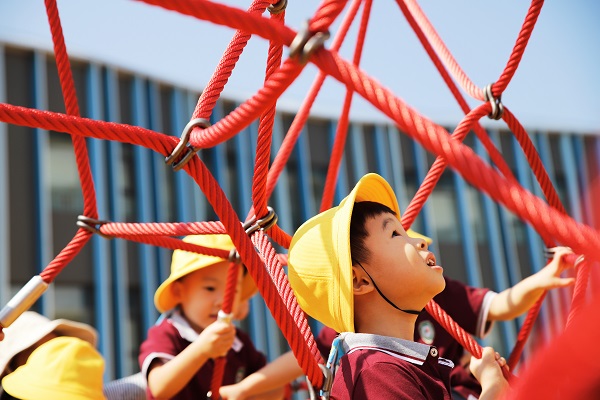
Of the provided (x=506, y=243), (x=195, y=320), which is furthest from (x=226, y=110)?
(x=195, y=320)

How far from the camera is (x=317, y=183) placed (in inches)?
263

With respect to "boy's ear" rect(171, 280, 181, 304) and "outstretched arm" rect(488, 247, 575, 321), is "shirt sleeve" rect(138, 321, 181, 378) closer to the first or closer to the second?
"boy's ear" rect(171, 280, 181, 304)

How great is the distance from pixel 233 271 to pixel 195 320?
0.20m

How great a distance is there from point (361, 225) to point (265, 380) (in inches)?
16.4

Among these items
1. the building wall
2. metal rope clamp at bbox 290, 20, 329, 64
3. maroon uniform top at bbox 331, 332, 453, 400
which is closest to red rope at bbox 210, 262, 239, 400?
maroon uniform top at bbox 331, 332, 453, 400

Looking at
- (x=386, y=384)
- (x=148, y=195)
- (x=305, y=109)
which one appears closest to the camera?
(x=386, y=384)

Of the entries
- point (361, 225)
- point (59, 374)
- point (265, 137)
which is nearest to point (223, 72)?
point (265, 137)

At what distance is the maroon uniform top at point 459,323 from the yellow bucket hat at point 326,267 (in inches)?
14.8

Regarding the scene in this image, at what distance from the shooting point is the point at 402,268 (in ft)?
2.26

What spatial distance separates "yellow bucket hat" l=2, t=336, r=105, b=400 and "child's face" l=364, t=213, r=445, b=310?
408mm

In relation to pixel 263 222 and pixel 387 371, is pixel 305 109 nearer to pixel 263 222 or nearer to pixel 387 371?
pixel 263 222

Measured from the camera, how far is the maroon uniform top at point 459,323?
3.54 ft

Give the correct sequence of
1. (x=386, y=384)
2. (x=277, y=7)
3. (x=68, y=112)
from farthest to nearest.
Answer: (x=68, y=112) < (x=277, y=7) < (x=386, y=384)

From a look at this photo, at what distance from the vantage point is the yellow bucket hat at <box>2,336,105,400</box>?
867 millimetres
